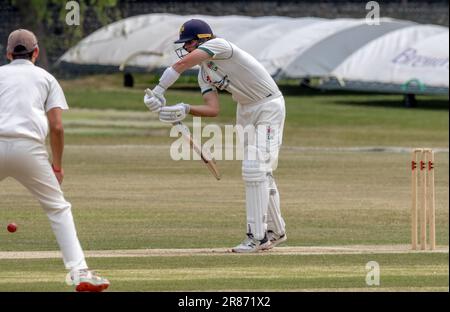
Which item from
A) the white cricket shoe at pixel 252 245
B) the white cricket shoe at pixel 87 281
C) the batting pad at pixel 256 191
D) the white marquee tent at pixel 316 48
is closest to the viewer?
the white cricket shoe at pixel 87 281

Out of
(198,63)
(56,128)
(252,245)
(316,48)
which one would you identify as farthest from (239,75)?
(316,48)

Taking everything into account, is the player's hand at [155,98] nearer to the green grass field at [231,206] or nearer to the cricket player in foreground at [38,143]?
the green grass field at [231,206]

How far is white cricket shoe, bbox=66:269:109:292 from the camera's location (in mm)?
9938

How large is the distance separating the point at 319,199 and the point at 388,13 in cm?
3508

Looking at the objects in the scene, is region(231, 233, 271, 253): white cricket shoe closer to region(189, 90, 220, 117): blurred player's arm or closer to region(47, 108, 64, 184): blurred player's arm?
region(189, 90, 220, 117): blurred player's arm

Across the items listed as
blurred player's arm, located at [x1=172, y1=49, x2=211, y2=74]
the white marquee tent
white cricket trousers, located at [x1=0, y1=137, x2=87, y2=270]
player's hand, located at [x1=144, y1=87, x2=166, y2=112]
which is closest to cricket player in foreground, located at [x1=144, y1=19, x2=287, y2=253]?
blurred player's arm, located at [x1=172, y1=49, x2=211, y2=74]

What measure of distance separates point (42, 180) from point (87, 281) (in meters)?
0.73

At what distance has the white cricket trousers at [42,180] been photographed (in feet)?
32.9

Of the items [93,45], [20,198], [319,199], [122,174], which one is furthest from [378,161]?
[93,45]

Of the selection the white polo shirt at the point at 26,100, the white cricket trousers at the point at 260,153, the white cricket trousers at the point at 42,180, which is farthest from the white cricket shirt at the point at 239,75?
the white cricket trousers at the point at 42,180

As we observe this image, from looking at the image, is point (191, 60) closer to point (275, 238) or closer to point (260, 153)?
point (260, 153)

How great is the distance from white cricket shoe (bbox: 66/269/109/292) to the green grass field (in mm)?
491

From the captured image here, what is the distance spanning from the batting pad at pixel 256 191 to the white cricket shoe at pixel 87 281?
3.17 metres

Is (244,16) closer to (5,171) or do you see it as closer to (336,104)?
(336,104)
